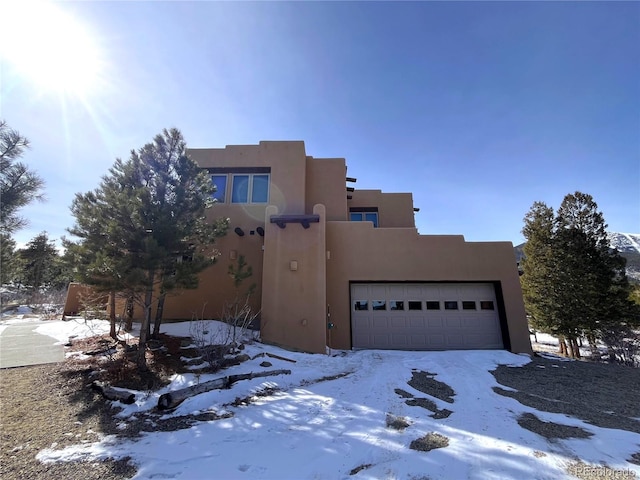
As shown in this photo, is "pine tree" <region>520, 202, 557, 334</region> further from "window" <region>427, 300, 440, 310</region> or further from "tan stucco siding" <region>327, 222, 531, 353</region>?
"window" <region>427, 300, 440, 310</region>

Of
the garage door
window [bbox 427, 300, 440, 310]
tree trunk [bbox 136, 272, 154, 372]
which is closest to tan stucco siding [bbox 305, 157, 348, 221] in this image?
the garage door

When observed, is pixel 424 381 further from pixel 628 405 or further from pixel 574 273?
pixel 574 273

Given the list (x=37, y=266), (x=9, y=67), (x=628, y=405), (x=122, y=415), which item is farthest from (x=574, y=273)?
(x=37, y=266)

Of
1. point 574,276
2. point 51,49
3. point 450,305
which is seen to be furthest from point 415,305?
point 51,49

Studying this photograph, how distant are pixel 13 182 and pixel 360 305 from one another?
10450 mm

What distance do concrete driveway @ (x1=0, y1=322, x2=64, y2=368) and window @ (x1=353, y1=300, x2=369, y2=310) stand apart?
26.9ft

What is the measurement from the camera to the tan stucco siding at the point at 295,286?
9.23 meters

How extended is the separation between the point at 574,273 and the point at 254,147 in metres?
14.6

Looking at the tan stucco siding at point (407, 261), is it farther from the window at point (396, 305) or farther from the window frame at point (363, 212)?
the window frame at point (363, 212)

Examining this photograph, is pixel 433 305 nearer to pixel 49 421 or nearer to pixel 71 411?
pixel 71 411

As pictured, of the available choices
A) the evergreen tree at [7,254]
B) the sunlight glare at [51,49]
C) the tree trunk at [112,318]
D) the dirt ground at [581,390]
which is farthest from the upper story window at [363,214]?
the evergreen tree at [7,254]

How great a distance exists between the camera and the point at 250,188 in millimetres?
11953

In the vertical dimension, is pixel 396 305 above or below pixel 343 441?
above

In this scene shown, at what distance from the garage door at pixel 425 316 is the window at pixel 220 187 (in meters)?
6.41
